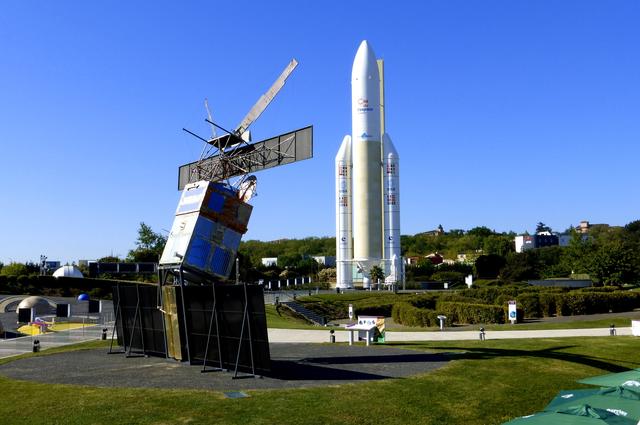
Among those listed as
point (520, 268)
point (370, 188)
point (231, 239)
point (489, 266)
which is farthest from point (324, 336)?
point (489, 266)

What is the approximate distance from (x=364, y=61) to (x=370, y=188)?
62.3ft

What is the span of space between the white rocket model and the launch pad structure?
56.9m

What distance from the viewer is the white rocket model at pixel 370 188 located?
84875mm

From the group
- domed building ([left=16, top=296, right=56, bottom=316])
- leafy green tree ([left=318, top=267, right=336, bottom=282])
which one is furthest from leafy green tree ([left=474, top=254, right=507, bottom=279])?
domed building ([left=16, top=296, right=56, bottom=316])

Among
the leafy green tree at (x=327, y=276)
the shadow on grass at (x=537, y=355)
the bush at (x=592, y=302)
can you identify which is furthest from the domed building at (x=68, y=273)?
the shadow on grass at (x=537, y=355)

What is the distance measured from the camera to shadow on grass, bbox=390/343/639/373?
23.3 meters

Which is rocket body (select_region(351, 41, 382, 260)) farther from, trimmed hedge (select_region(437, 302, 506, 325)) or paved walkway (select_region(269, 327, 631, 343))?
paved walkway (select_region(269, 327, 631, 343))

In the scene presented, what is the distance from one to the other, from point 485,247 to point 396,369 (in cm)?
14653

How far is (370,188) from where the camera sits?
8619 centimetres

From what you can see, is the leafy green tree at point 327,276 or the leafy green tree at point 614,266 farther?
the leafy green tree at point 327,276

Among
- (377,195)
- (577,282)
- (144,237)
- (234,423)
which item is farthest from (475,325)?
(144,237)

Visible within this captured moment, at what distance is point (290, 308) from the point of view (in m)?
60.0

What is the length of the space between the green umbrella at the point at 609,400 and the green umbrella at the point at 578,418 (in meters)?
0.42

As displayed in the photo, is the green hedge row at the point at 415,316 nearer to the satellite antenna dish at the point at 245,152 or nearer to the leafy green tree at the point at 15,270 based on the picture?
the satellite antenna dish at the point at 245,152
